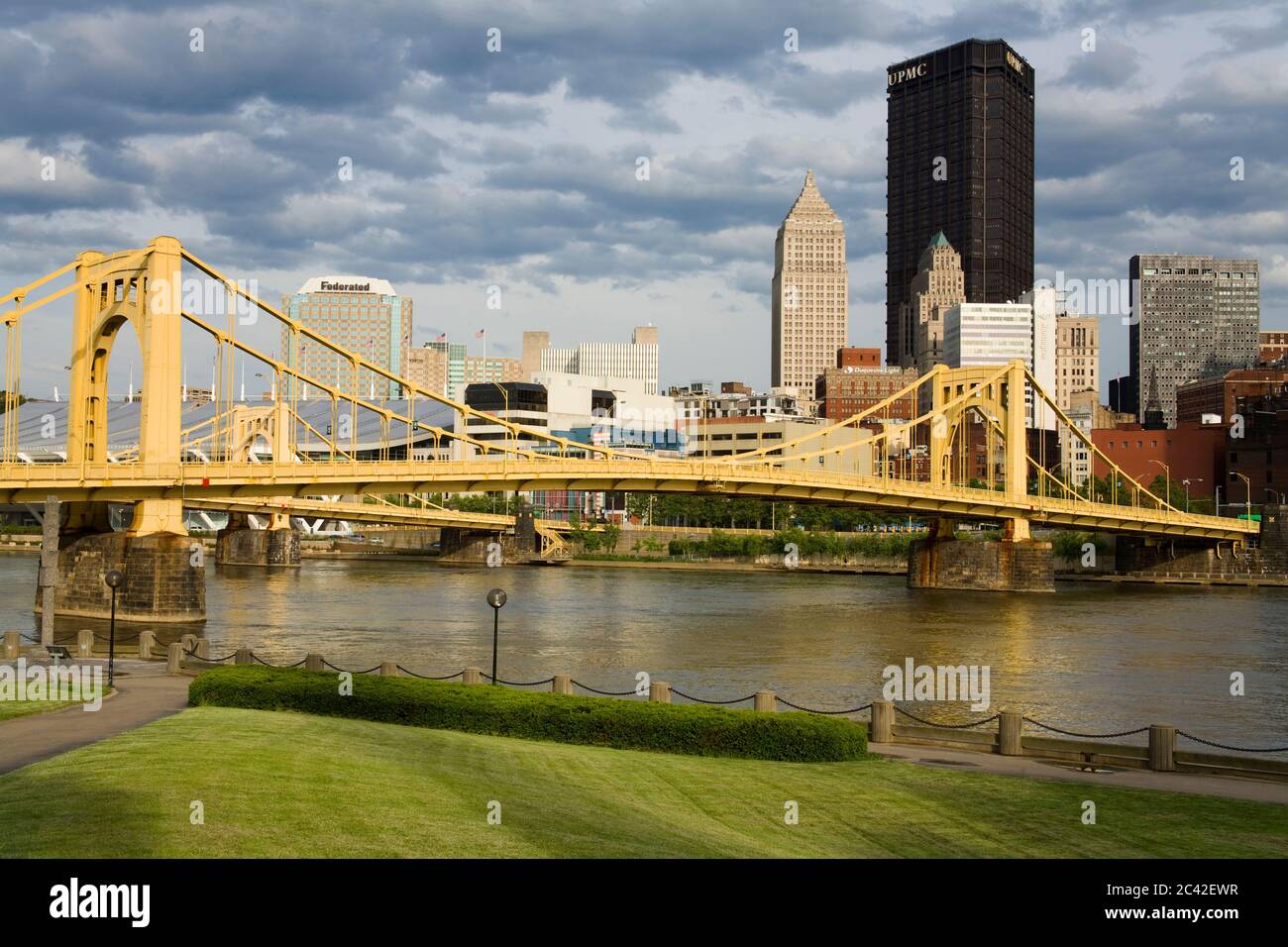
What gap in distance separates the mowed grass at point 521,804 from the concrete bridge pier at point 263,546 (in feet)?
358

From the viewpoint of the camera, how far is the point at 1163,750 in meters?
22.6

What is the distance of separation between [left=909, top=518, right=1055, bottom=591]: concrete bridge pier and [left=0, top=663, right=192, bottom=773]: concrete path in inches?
3102

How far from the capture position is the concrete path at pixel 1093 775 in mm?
20422

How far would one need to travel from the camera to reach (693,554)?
14625 cm

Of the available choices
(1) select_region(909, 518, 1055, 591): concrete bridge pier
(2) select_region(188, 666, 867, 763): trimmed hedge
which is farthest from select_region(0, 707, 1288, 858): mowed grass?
(1) select_region(909, 518, 1055, 591): concrete bridge pier

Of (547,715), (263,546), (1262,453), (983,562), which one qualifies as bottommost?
(263,546)

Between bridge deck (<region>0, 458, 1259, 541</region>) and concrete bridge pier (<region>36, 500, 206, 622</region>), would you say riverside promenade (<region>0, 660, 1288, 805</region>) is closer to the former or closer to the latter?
concrete bridge pier (<region>36, 500, 206, 622</region>)

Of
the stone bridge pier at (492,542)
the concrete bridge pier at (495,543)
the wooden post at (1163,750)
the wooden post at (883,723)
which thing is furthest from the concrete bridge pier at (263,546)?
the wooden post at (1163,750)

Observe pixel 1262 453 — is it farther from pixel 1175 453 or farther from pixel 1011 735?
pixel 1011 735

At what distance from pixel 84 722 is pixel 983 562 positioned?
85608 mm

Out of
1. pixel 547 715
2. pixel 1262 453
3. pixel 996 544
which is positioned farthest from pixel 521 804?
pixel 1262 453

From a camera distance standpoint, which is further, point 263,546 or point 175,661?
point 263,546

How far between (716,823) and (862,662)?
106ft

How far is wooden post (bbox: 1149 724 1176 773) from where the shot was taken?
74.1 ft
